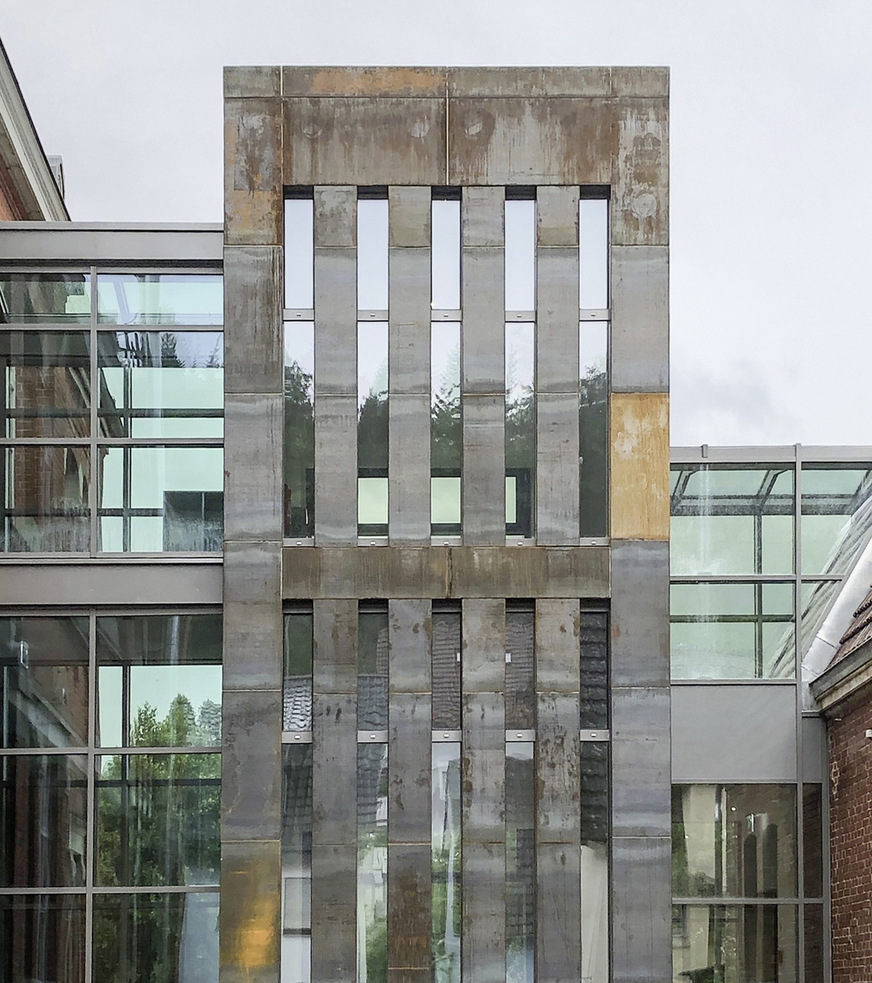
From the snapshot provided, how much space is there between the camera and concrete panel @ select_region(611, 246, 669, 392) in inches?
591

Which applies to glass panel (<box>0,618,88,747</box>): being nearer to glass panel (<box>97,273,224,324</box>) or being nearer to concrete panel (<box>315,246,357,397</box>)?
glass panel (<box>97,273,224,324</box>)

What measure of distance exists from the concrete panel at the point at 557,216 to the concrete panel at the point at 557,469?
151 cm

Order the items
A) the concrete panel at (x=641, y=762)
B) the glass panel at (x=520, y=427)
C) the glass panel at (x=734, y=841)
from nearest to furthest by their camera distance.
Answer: the concrete panel at (x=641, y=762), the glass panel at (x=520, y=427), the glass panel at (x=734, y=841)

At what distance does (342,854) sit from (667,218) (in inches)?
268

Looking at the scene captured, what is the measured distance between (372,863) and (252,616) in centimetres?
258

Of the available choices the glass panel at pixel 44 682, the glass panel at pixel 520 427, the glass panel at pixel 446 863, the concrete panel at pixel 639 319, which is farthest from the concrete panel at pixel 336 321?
the glass panel at pixel 446 863

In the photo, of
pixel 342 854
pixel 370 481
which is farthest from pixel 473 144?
pixel 342 854

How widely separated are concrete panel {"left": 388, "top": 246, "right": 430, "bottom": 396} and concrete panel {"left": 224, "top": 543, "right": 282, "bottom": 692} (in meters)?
2.04

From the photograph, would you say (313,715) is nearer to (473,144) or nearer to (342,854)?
(342,854)

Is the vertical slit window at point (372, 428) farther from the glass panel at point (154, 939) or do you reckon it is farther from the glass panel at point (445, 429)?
the glass panel at point (154, 939)

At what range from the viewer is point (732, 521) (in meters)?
19.1

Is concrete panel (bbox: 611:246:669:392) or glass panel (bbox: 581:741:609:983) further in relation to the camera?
concrete panel (bbox: 611:246:669:392)

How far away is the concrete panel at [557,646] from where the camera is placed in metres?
14.7

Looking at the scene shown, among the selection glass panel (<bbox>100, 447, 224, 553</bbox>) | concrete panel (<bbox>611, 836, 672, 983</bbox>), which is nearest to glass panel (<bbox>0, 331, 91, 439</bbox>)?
glass panel (<bbox>100, 447, 224, 553</bbox>)
